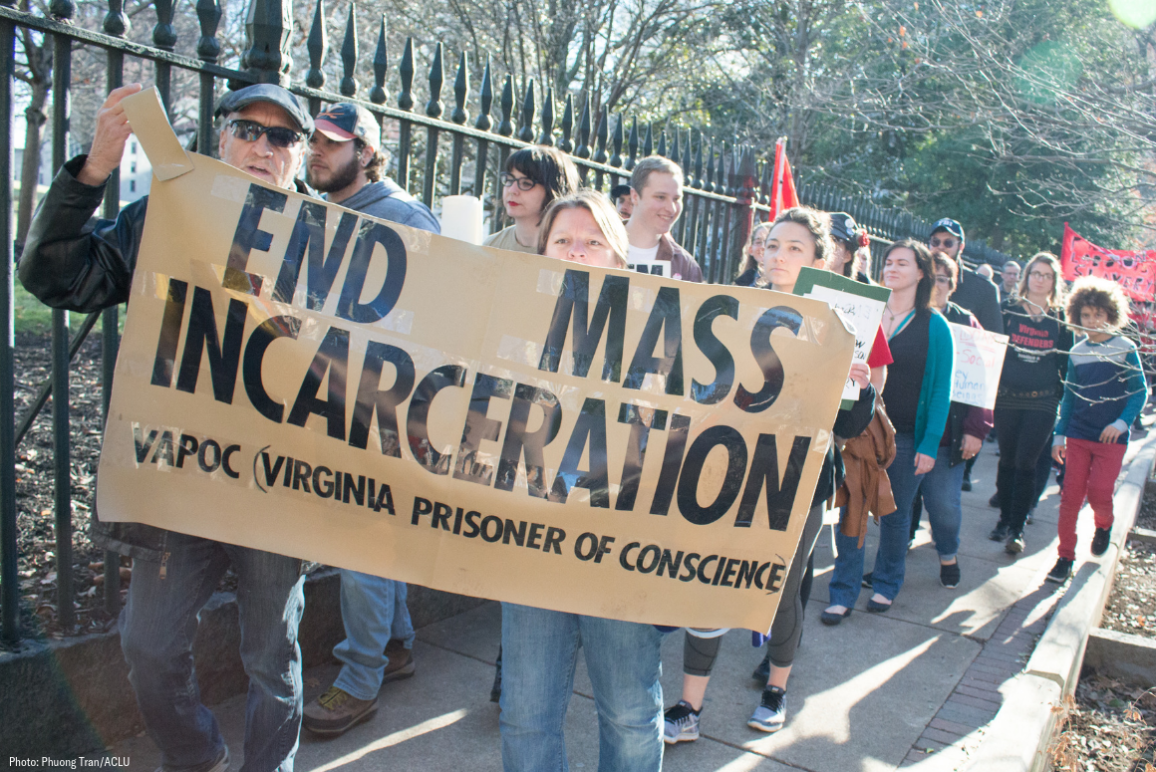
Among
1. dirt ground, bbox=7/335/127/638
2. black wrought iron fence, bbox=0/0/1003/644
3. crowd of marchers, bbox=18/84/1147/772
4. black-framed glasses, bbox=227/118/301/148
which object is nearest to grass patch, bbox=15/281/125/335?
dirt ground, bbox=7/335/127/638

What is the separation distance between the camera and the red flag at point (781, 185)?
556 centimetres

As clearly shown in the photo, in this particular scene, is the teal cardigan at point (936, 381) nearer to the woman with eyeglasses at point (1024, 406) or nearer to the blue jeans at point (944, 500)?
the blue jeans at point (944, 500)

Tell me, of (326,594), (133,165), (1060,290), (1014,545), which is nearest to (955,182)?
(1060,290)

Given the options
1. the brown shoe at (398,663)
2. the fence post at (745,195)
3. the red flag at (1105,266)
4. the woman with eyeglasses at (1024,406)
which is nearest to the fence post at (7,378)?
the brown shoe at (398,663)

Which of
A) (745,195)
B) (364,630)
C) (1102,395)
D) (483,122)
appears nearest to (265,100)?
(483,122)

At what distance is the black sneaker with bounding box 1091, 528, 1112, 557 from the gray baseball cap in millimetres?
5383

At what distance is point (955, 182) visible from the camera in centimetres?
2211

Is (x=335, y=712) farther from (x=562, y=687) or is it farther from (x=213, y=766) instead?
(x=562, y=687)

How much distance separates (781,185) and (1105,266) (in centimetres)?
588

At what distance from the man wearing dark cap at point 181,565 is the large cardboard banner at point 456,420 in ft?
0.44

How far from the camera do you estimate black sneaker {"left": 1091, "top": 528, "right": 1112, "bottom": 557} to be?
565cm

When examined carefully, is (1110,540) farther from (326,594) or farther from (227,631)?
(227,631)

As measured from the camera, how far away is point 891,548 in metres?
5.00

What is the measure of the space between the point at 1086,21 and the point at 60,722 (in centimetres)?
1564
